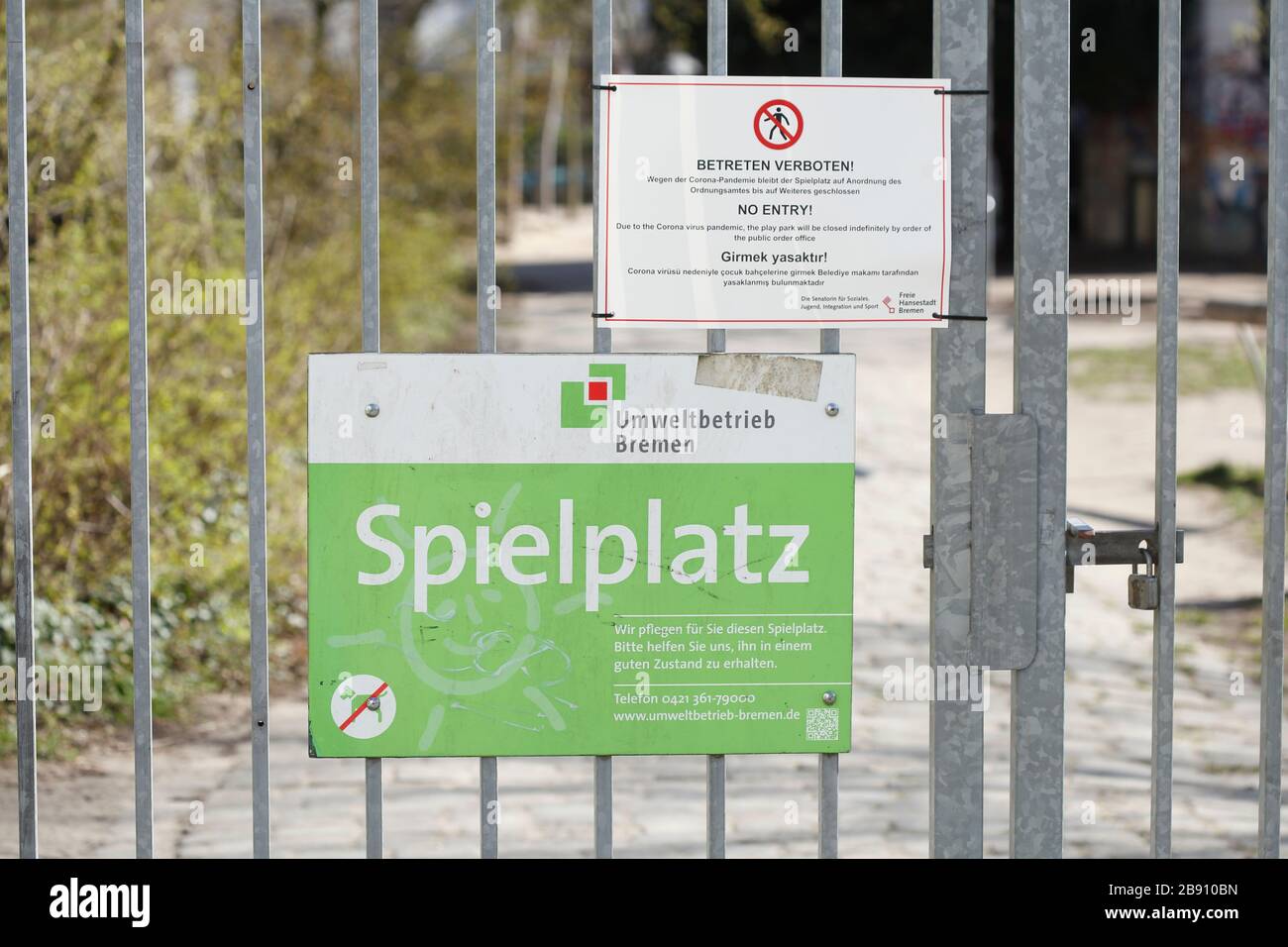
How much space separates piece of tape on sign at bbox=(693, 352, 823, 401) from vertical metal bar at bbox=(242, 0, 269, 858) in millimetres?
789

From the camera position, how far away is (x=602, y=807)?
3162 mm

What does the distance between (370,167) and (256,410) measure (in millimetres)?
480

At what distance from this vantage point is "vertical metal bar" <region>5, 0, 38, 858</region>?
306 centimetres

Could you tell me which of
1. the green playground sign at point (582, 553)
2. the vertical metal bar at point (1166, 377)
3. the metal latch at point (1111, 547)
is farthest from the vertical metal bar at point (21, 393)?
the vertical metal bar at point (1166, 377)

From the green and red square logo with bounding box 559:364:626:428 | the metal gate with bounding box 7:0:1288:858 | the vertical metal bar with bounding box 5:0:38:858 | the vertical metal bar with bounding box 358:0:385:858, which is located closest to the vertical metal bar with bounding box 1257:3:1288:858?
the metal gate with bounding box 7:0:1288:858

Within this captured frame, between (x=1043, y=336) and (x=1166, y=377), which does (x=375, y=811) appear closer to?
(x=1043, y=336)

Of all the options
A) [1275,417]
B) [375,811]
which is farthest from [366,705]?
[1275,417]

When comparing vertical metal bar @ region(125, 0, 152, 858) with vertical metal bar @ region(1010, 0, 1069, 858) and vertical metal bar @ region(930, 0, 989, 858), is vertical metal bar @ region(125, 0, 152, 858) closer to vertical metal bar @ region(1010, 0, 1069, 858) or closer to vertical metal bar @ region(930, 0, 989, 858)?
vertical metal bar @ region(930, 0, 989, 858)

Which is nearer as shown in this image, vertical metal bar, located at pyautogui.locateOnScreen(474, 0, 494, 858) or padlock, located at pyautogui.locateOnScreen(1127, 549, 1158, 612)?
vertical metal bar, located at pyautogui.locateOnScreen(474, 0, 494, 858)

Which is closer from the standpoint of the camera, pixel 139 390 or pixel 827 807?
pixel 139 390

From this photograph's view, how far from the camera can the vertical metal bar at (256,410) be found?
303 centimetres

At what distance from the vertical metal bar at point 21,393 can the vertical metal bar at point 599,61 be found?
1.00 metres
